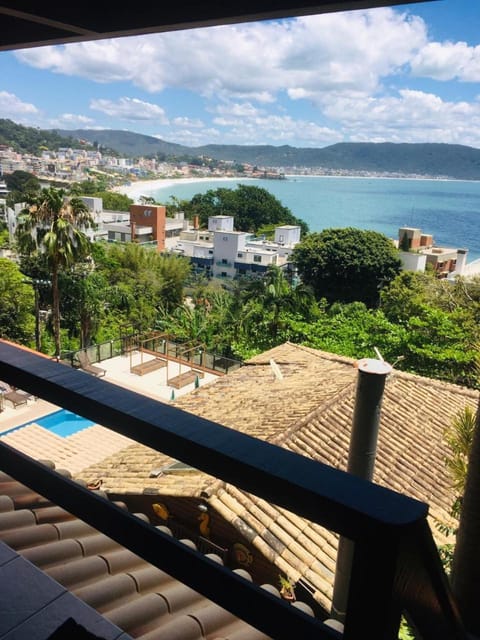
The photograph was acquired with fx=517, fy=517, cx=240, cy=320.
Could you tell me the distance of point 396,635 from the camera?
58 cm

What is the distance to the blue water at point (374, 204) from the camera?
9299 cm

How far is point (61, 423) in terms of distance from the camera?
1326cm

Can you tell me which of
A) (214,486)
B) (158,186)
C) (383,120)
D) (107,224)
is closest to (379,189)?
(383,120)

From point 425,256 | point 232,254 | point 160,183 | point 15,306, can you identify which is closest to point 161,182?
point 160,183

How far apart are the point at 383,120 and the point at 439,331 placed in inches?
4604

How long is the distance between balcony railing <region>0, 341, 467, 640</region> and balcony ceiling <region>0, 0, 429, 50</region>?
0.66 m

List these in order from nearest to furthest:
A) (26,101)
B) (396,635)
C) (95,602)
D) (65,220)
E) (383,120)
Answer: (396,635) < (95,602) < (65,220) < (383,120) < (26,101)

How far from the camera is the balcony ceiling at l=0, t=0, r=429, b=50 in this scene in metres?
0.82

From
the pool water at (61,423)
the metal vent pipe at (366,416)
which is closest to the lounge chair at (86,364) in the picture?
the pool water at (61,423)

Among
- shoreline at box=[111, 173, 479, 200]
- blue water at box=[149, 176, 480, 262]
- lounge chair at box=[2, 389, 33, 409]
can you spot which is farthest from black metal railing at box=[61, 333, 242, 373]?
shoreline at box=[111, 173, 479, 200]

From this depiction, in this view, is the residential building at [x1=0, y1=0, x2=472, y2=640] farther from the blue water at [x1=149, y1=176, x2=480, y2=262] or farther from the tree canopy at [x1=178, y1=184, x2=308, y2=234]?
the blue water at [x1=149, y1=176, x2=480, y2=262]

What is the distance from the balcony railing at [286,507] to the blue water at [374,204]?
70.6m

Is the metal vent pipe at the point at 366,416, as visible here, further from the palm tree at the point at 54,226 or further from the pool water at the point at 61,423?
the palm tree at the point at 54,226

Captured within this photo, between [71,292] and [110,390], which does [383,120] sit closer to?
[71,292]
